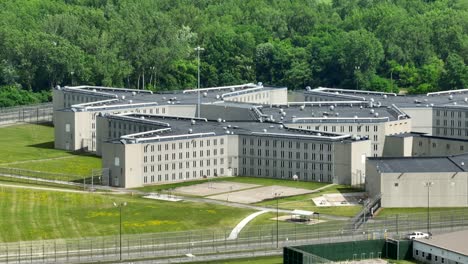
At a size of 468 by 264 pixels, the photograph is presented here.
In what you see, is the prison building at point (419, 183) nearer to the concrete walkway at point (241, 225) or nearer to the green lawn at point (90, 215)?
the concrete walkway at point (241, 225)

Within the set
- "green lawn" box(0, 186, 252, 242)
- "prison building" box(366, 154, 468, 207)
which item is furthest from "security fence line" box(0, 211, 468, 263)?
"prison building" box(366, 154, 468, 207)

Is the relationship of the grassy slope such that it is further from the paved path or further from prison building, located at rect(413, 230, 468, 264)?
the paved path

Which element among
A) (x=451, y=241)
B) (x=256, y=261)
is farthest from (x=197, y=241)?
(x=451, y=241)

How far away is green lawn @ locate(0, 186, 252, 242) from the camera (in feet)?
544

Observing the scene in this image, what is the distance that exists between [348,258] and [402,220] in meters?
19.2

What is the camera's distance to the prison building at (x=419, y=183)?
593ft

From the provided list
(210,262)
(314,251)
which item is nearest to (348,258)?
(314,251)

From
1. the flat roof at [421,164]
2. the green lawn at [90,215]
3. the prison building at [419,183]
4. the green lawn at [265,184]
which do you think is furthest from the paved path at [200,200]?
the flat roof at [421,164]

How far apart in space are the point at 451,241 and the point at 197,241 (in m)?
25.4

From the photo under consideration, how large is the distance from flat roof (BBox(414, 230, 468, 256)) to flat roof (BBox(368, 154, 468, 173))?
920 inches

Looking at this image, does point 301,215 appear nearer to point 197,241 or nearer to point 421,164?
point 197,241

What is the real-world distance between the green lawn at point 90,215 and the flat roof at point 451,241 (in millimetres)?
23588

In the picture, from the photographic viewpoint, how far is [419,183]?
181125mm

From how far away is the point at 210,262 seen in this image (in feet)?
498
